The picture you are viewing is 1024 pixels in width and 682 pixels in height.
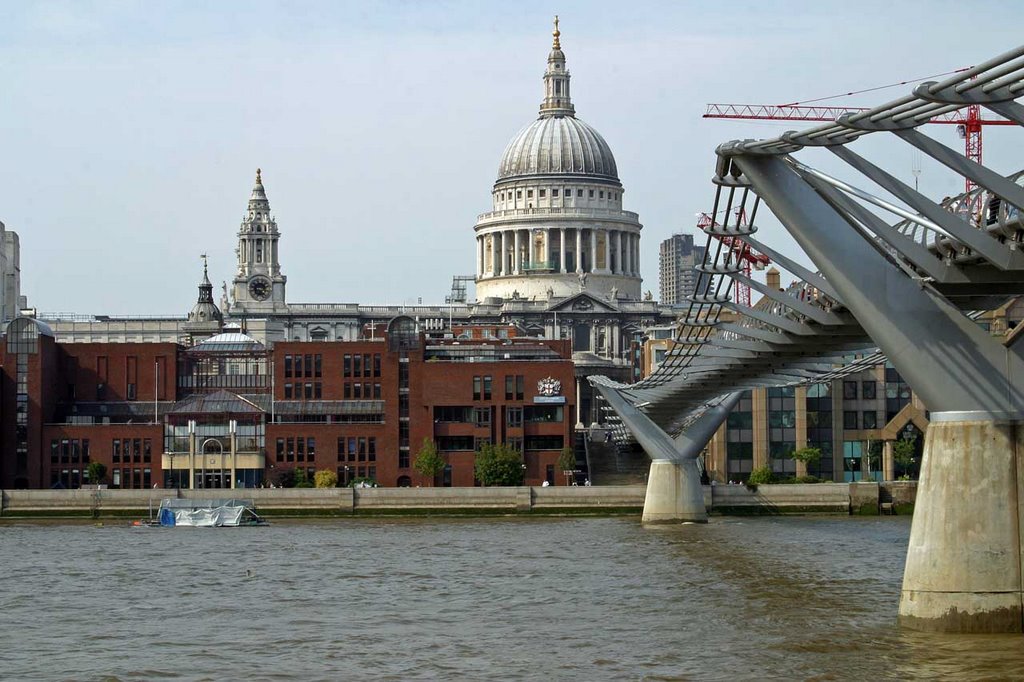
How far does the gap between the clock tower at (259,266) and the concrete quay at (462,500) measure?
102m

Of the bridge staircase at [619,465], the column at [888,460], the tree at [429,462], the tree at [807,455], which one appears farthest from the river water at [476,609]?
the bridge staircase at [619,465]

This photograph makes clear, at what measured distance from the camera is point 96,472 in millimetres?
96688

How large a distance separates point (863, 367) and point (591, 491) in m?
24.0

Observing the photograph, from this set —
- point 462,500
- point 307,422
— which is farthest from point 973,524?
point 307,422

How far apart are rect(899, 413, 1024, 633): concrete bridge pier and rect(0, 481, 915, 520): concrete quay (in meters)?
50.6

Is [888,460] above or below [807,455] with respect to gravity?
below

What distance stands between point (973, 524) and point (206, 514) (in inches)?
2038

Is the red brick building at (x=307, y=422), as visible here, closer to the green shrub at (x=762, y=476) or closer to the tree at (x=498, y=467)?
the tree at (x=498, y=467)

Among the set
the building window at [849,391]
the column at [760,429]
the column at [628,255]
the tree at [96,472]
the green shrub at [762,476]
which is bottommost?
the green shrub at [762,476]

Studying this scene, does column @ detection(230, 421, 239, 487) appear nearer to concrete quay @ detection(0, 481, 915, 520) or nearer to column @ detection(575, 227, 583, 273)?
concrete quay @ detection(0, 481, 915, 520)

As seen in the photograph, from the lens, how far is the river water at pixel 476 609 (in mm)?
32719

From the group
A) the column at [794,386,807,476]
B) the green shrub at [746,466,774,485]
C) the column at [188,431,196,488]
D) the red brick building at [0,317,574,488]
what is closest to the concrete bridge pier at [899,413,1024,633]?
the green shrub at [746,466,774,485]

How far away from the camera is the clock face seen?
188 m

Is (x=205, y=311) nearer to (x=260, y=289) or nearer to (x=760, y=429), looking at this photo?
(x=260, y=289)
